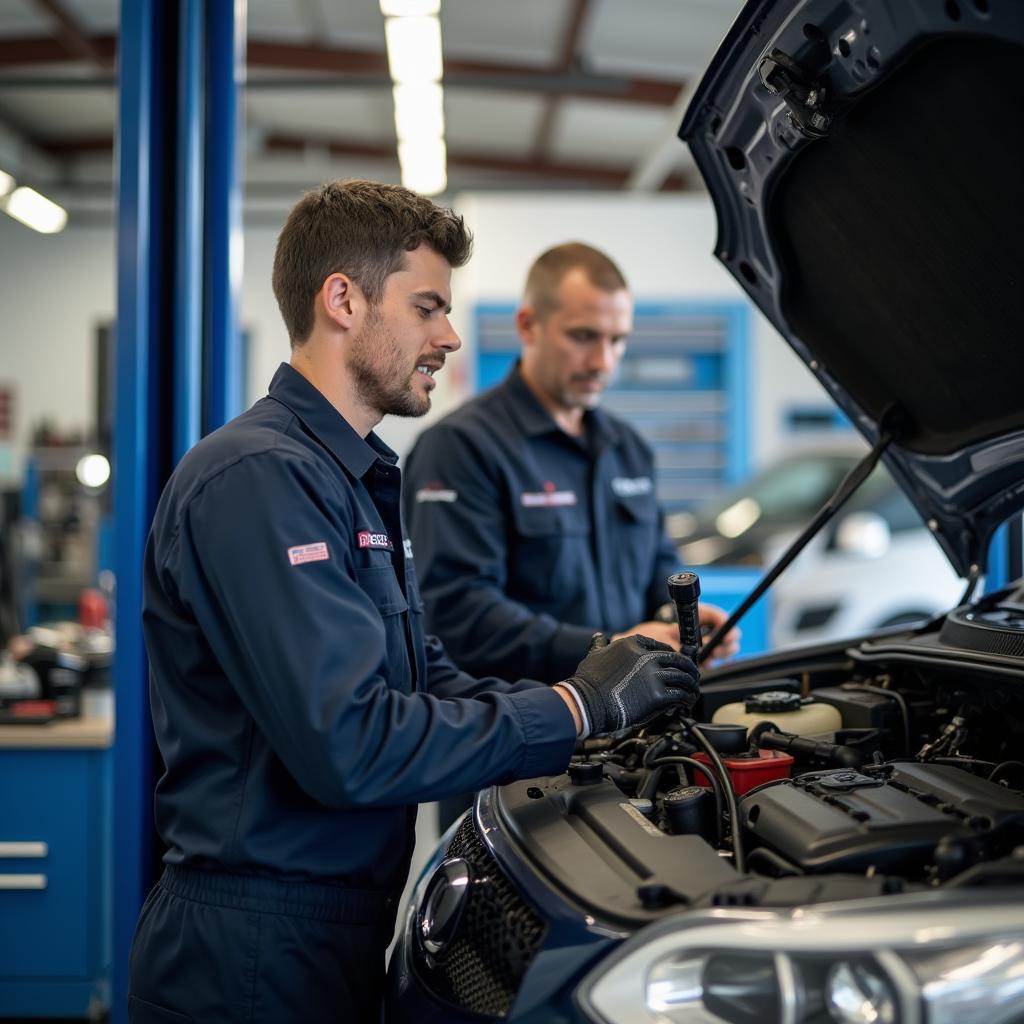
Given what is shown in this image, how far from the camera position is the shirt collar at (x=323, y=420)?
1513mm

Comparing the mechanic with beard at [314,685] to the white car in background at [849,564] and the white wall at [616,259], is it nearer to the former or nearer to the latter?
the white car in background at [849,564]

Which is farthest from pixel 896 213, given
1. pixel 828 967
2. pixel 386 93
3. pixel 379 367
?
pixel 386 93

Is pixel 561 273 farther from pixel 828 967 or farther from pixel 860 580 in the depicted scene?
pixel 860 580

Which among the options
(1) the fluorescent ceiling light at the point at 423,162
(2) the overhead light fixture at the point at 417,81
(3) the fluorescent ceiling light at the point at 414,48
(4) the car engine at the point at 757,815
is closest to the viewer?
(4) the car engine at the point at 757,815

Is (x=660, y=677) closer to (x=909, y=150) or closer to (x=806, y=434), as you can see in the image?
(x=909, y=150)

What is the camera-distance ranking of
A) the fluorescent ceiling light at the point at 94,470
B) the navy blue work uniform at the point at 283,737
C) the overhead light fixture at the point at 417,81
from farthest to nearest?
the fluorescent ceiling light at the point at 94,470 → the overhead light fixture at the point at 417,81 → the navy blue work uniform at the point at 283,737

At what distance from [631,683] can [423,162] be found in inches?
270

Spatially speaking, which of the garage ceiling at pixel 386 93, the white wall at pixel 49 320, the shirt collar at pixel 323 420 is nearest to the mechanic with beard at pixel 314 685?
the shirt collar at pixel 323 420

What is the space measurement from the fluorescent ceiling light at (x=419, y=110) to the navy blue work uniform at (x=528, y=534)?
3.95 metres

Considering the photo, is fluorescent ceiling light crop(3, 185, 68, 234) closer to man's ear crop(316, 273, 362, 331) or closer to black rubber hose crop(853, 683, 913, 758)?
man's ear crop(316, 273, 362, 331)

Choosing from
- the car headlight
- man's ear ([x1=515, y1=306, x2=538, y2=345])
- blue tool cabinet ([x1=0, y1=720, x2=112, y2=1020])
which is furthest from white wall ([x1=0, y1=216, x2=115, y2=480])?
the car headlight

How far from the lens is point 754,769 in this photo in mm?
1521

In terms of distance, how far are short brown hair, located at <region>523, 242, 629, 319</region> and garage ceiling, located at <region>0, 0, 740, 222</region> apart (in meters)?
4.32

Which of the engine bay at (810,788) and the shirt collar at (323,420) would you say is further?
the shirt collar at (323,420)
